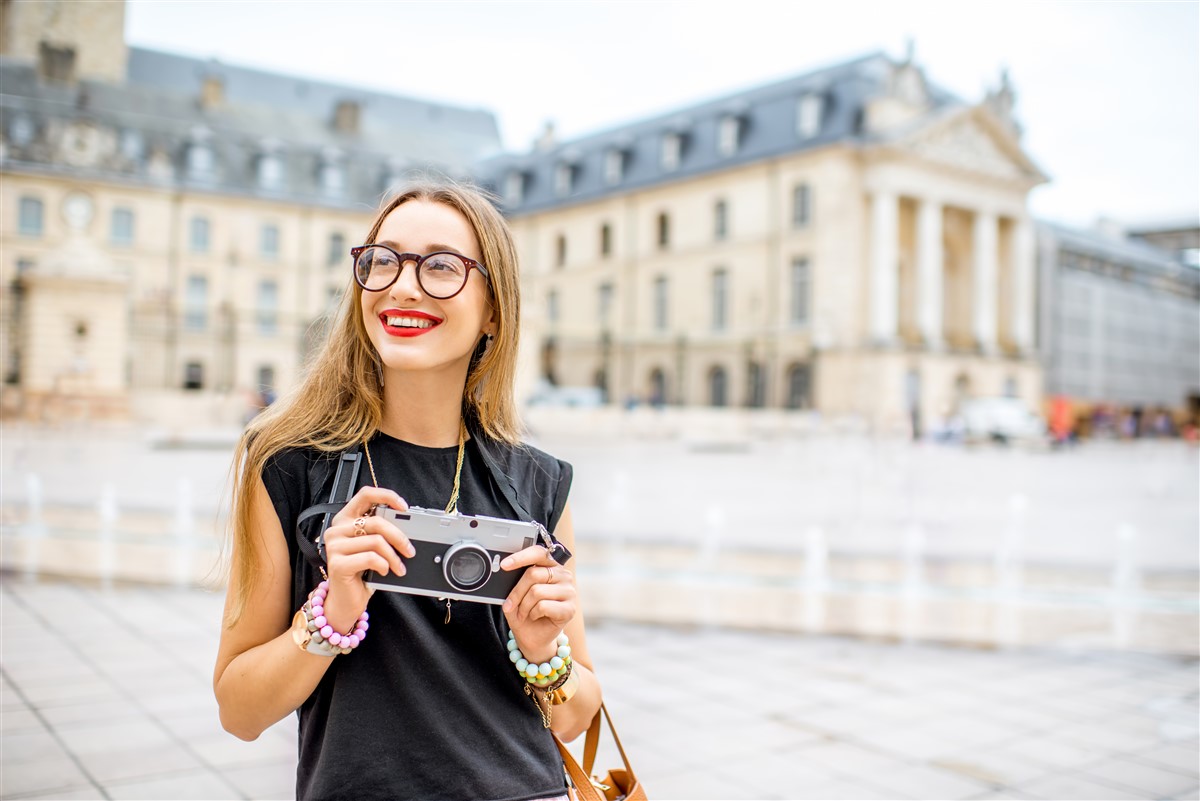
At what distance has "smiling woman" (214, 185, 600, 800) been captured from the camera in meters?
1.40

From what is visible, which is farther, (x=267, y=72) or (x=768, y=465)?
(x=267, y=72)

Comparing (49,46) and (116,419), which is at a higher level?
(49,46)

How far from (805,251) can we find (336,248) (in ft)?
62.6

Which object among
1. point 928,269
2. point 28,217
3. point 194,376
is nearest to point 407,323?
point 28,217

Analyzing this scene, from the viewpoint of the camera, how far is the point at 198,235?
29.0 meters

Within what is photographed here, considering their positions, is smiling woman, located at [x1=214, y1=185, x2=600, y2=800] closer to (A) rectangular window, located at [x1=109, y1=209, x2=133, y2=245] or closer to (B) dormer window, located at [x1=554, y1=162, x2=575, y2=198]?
(A) rectangular window, located at [x1=109, y1=209, x2=133, y2=245]

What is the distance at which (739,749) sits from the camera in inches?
160

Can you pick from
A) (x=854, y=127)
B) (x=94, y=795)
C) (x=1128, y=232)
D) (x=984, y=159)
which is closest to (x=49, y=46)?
(x=94, y=795)

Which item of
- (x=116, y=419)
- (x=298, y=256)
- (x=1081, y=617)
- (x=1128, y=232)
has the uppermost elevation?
(x=1128, y=232)

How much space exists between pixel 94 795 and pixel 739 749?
2390mm

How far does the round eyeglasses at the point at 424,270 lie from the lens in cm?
149

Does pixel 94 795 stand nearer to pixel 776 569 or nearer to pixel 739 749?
pixel 739 749

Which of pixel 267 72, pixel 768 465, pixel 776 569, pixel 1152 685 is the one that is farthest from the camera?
pixel 267 72

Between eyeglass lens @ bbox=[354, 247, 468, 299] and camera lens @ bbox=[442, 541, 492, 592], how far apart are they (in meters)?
0.41
